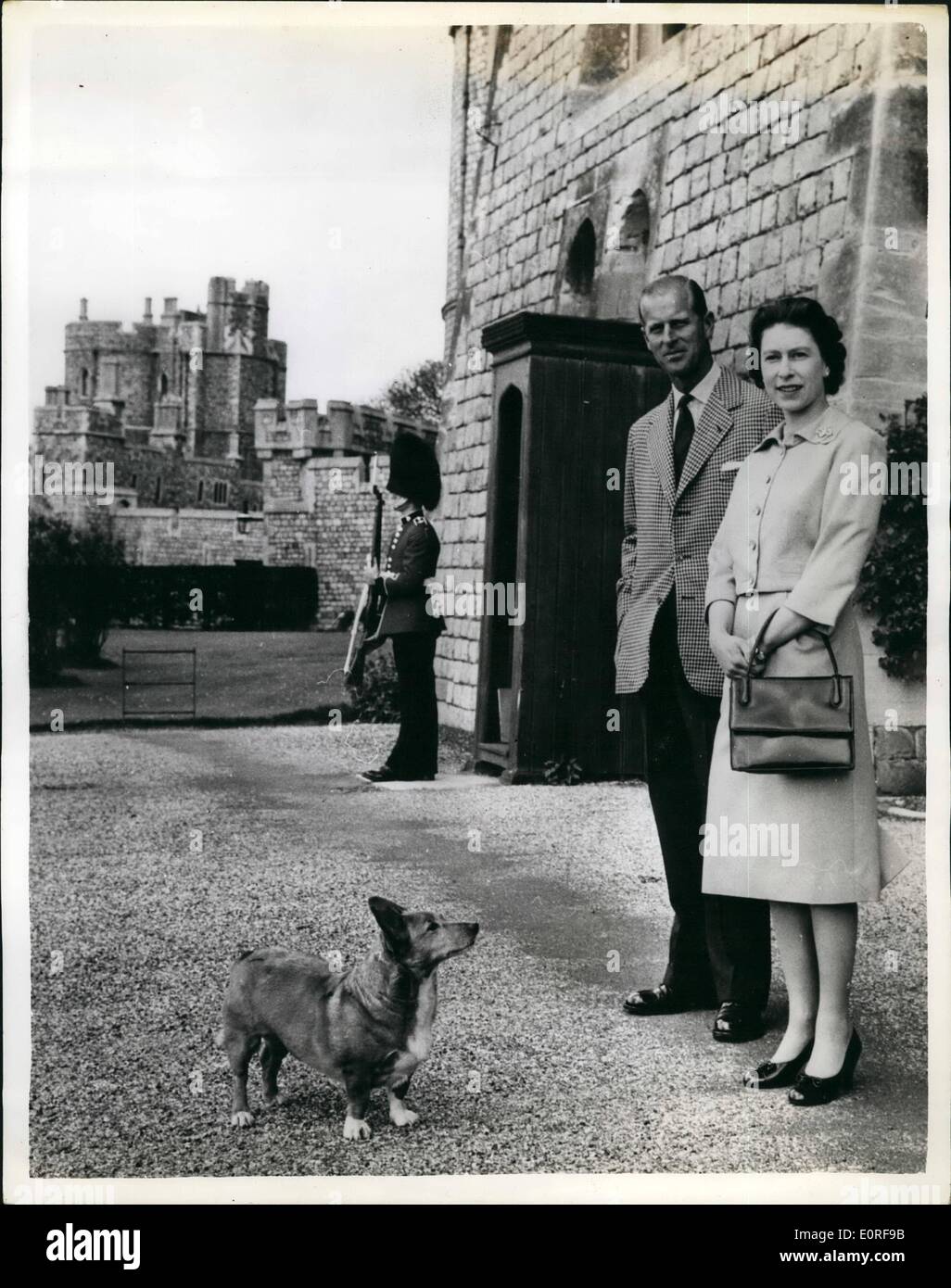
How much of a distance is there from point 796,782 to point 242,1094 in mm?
1679

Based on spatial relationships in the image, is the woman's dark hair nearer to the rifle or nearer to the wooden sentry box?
the rifle

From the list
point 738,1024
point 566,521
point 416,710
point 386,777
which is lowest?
point 738,1024

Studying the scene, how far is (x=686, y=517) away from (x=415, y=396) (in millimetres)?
1487

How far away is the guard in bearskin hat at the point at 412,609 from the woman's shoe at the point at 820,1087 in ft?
5.65

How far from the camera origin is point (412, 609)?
481 cm

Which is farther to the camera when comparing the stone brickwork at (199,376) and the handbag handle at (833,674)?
the stone brickwork at (199,376)

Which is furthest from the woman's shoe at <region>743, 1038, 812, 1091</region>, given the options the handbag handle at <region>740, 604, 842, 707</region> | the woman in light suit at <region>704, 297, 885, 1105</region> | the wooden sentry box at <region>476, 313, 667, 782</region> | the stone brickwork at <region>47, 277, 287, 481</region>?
the wooden sentry box at <region>476, 313, 667, 782</region>

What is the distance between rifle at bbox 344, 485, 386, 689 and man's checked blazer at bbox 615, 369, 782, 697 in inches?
33.4

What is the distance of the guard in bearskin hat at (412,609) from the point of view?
187 inches

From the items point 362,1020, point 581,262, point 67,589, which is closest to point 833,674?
point 362,1020

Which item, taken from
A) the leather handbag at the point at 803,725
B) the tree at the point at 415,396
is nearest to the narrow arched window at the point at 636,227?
the tree at the point at 415,396

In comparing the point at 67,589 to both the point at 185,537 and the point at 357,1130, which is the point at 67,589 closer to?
the point at 185,537

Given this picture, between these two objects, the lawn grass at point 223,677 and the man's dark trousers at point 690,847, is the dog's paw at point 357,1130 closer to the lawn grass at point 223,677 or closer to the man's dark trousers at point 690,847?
the man's dark trousers at point 690,847

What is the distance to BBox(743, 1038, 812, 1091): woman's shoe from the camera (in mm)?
3854
